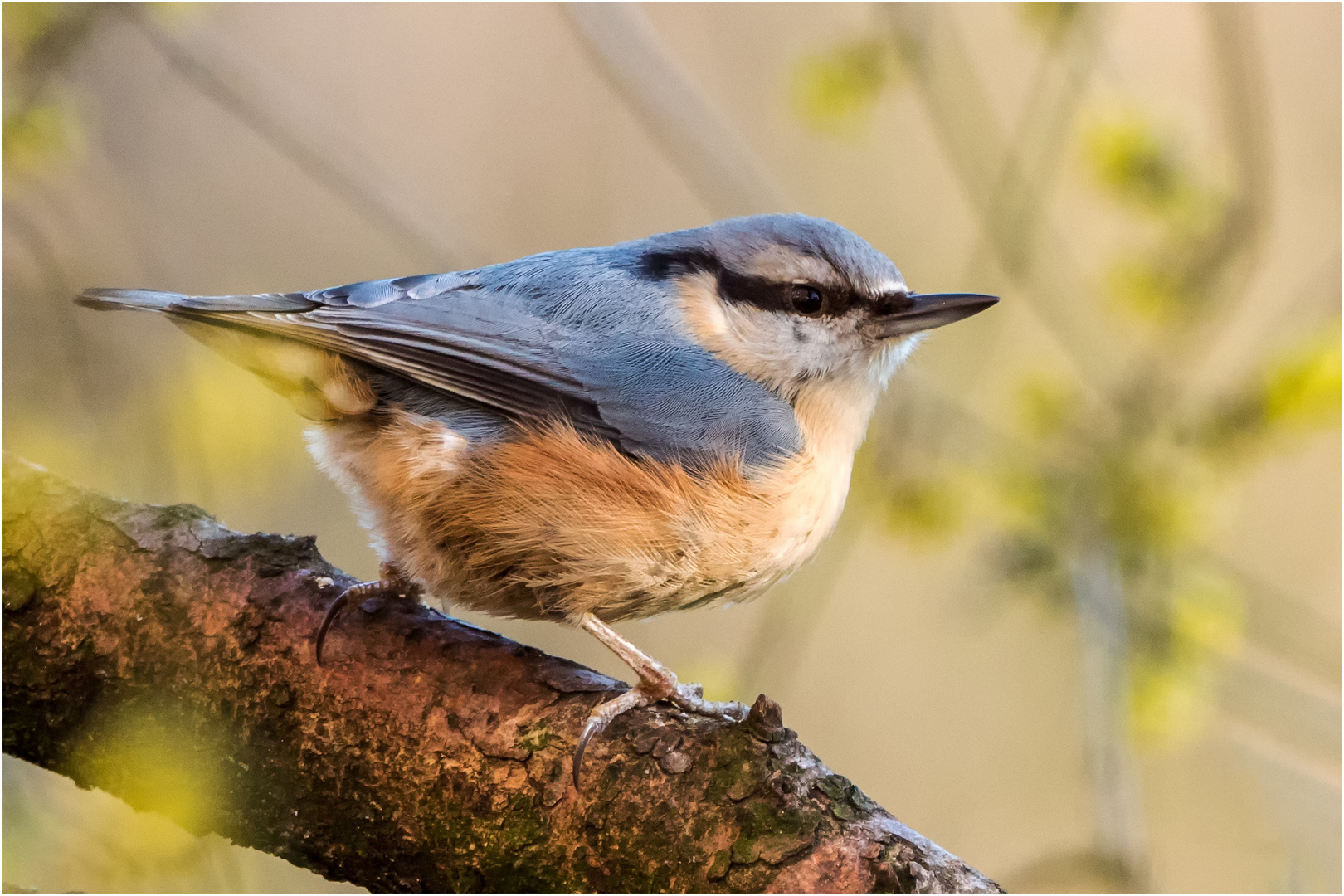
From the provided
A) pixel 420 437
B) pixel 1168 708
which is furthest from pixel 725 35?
pixel 1168 708

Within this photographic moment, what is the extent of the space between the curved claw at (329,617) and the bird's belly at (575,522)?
0.10m

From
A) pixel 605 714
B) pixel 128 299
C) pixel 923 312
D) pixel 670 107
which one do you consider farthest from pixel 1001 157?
pixel 128 299

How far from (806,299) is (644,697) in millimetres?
606

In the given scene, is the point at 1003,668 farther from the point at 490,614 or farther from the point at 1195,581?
the point at 490,614

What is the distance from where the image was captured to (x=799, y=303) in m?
1.38

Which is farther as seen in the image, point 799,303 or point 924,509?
point 924,509

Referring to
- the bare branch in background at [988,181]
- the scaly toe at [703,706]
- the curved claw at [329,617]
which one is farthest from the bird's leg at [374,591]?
the bare branch in background at [988,181]

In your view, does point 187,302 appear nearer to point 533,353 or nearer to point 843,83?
point 533,353

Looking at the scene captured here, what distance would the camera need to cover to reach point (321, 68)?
2.19m

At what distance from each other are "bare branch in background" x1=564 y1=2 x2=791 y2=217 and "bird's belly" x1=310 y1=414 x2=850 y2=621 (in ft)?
2.25

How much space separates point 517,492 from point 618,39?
968mm

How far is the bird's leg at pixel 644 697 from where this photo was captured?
3.32 feet

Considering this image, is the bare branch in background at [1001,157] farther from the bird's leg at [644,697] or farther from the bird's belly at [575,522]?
the bird's leg at [644,697]

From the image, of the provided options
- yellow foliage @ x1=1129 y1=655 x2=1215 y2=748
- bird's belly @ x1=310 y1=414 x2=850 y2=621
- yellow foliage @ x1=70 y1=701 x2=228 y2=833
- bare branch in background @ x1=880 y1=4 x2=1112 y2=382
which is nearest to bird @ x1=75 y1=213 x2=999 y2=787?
bird's belly @ x1=310 y1=414 x2=850 y2=621
